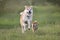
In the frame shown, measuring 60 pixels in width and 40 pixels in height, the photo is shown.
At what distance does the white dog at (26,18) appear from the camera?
2585 millimetres

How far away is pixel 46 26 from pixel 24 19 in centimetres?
22

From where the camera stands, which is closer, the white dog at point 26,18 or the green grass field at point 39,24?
the green grass field at point 39,24

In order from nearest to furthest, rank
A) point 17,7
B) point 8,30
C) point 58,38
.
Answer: point 58,38 → point 8,30 → point 17,7

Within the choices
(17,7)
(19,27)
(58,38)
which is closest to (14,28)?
(19,27)

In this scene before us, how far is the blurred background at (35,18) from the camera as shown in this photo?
8.26 feet

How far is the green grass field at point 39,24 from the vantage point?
8.09 ft

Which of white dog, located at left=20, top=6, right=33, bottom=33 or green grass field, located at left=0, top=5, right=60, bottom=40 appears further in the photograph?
white dog, located at left=20, top=6, right=33, bottom=33

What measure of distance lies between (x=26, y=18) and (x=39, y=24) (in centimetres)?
14

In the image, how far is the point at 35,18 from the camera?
8.93ft

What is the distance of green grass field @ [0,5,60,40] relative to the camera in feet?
8.09

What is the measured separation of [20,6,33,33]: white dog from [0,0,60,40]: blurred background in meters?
0.05

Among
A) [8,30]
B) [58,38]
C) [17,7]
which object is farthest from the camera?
[17,7]

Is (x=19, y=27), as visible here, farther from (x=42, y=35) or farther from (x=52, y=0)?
(x=52, y=0)

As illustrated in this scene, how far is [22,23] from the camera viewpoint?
264cm
